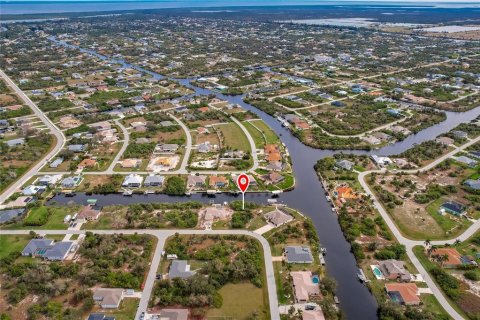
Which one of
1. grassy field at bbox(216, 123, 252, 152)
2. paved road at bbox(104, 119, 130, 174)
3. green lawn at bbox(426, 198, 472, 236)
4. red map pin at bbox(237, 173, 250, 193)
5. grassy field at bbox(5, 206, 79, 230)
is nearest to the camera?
green lawn at bbox(426, 198, 472, 236)

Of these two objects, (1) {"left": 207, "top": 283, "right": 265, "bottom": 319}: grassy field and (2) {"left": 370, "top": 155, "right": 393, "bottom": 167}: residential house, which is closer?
(1) {"left": 207, "top": 283, "right": 265, "bottom": 319}: grassy field

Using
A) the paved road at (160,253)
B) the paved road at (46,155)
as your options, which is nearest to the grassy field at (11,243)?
the paved road at (160,253)

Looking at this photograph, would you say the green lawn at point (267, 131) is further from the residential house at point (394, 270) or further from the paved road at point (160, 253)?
the residential house at point (394, 270)

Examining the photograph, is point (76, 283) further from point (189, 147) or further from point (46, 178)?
point (189, 147)

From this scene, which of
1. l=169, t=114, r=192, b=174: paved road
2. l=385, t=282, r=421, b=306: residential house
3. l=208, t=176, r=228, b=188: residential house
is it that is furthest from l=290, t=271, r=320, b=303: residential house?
l=169, t=114, r=192, b=174: paved road

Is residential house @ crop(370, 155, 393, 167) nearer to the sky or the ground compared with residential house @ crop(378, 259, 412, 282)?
nearer to the sky

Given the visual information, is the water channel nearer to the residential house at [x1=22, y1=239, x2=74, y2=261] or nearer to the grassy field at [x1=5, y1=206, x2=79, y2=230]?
the grassy field at [x1=5, y1=206, x2=79, y2=230]

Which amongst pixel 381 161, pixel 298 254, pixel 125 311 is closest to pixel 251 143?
pixel 381 161

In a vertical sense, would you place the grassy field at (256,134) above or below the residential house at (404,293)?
above
